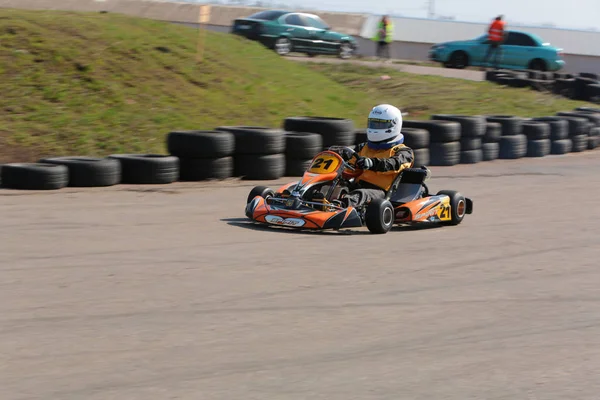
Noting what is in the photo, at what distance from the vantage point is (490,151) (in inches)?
591

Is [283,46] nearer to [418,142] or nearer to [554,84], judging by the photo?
[554,84]

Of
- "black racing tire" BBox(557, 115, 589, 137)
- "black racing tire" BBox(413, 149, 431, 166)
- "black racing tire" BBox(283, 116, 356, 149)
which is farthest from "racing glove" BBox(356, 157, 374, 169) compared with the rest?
"black racing tire" BBox(557, 115, 589, 137)

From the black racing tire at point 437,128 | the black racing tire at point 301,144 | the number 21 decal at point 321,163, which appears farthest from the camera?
the black racing tire at point 437,128

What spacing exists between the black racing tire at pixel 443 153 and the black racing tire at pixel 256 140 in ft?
10.1

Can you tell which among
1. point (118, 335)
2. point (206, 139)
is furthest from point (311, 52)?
point (118, 335)

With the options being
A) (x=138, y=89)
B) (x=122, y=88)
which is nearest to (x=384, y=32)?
(x=138, y=89)

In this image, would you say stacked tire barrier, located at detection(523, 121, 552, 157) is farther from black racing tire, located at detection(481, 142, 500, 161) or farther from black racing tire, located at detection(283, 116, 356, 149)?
black racing tire, located at detection(283, 116, 356, 149)

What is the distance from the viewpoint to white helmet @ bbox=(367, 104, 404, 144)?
28.9ft

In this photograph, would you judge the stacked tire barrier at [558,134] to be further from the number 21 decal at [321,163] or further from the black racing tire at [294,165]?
the number 21 decal at [321,163]

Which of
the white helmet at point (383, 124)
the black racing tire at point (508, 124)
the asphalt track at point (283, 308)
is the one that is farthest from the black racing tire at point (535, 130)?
the white helmet at point (383, 124)

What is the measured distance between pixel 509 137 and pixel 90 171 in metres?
7.51

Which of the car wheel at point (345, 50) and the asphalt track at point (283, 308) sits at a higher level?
the car wheel at point (345, 50)

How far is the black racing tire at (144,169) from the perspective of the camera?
10.7 metres

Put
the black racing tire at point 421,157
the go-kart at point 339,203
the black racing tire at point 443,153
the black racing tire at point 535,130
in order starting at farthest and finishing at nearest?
the black racing tire at point 535,130 → the black racing tire at point 443,153 → the black racing tire at point 421,157 → the go-kart at point 339,203
